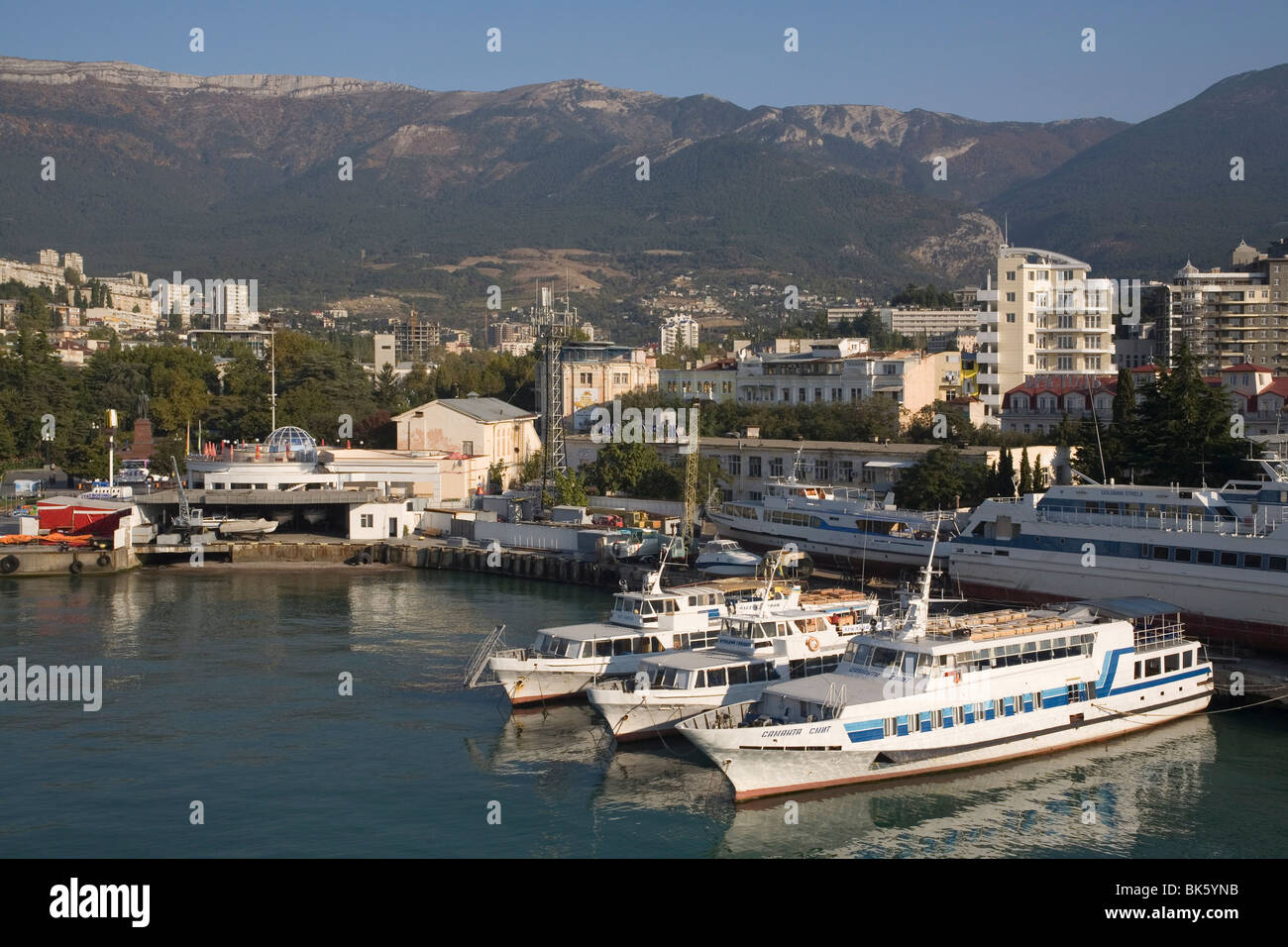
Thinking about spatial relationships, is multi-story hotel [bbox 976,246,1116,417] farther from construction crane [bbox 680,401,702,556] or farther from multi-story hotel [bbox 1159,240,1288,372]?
multi-story hotel [bbox 1159,240,1288,372]

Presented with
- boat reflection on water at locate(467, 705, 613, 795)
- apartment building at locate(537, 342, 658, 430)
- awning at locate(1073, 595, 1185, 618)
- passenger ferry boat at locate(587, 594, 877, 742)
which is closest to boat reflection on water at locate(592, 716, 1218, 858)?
boat reflection on water at locate(467, 705, 613, 795)

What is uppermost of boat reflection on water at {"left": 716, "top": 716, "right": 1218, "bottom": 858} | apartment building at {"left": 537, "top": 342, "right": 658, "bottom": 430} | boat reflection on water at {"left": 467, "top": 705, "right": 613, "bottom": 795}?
apartment building at {"left": 537, "top": 342, "right": 658, "bottom": 430}

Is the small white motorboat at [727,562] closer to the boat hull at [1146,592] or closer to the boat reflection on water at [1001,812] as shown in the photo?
the boat hull at [1146,592]

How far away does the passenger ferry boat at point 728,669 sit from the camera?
25.9 meters

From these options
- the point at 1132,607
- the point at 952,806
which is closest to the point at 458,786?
the point at 952,806

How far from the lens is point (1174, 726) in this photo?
2755 centimetres

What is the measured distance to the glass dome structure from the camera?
5628cm

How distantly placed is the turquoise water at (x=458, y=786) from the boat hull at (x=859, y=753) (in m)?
0.29

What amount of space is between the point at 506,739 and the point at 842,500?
2110 centimetres

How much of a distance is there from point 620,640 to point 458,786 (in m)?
6.44

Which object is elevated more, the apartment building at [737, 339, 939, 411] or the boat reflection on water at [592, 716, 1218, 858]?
A: the apartment building at [737, 339, 939, 411]

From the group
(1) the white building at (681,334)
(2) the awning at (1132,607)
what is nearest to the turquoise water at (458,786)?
(2) the awning at (1132,607)

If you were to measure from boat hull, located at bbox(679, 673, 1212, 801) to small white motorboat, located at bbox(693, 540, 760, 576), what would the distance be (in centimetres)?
1756
